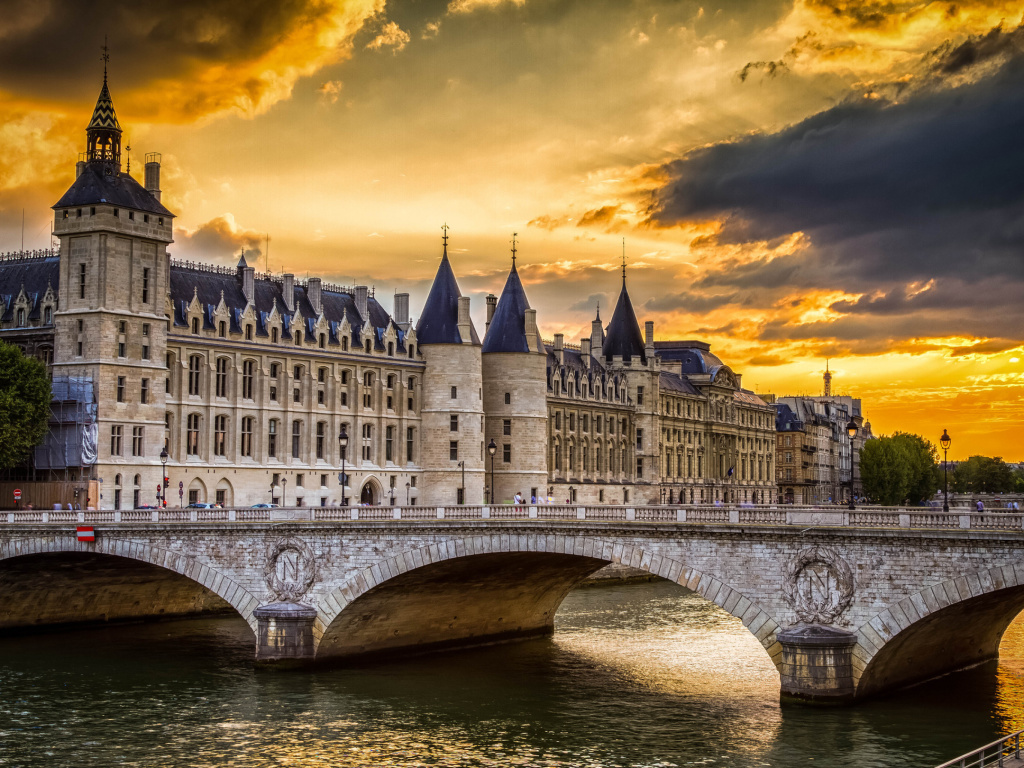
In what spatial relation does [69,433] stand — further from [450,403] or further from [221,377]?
[450,403]

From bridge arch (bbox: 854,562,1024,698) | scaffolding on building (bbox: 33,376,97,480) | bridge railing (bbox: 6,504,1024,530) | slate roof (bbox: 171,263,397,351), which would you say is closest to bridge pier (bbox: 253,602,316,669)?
bridge railing (bbox: 6,504,1024,530)

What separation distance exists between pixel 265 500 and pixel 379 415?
13267 millimetres

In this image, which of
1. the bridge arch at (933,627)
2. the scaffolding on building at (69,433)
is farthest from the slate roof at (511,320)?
the bridge arch at (933,627)

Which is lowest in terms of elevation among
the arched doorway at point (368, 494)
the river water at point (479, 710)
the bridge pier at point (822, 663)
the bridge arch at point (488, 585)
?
the river water at point (479, 710)

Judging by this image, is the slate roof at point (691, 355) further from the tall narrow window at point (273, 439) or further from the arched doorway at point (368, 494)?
the tall narrow window at point (273, 439)

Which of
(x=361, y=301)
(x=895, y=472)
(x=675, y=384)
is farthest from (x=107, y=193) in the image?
(x=895, y=472)

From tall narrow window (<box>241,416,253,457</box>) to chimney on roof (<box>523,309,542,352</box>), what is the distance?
26649 millimetres

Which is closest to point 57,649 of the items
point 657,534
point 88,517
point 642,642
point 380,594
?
point 88,517

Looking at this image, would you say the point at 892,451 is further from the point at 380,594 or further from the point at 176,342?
the point at 380,594

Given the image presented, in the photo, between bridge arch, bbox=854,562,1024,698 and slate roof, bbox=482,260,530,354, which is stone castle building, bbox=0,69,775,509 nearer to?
slate roof, bbox=482,260,530,354

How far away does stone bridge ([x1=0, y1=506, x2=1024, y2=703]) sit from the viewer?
41.3m

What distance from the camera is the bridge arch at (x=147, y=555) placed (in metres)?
55.2

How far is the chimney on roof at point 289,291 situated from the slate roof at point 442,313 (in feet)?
39.3

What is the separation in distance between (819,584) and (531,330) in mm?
68941
